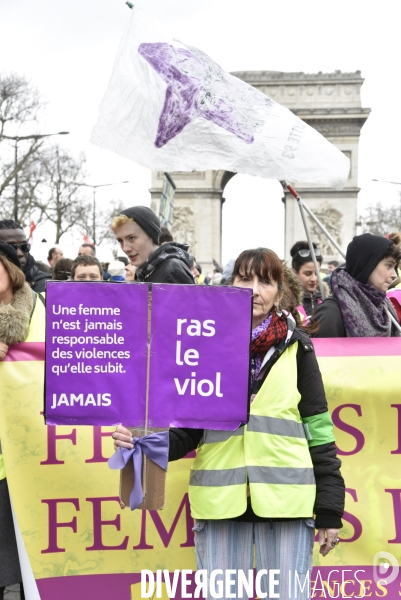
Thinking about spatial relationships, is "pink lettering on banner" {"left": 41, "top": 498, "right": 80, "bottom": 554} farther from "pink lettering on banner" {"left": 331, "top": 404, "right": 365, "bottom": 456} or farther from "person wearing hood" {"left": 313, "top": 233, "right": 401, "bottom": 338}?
"person wearing hood" {"left": 313, "top": 233, "right": 401, "bottom": 338}

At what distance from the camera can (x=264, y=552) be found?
3.21 m

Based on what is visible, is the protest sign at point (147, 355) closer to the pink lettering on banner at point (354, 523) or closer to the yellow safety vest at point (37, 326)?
the yellow safety vest at point (37, 326)

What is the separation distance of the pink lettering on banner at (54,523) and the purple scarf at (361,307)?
1.73m

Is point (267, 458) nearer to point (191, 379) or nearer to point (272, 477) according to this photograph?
point (272, 477)

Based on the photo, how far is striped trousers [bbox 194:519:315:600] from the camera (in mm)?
3170

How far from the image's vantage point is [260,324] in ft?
11.2

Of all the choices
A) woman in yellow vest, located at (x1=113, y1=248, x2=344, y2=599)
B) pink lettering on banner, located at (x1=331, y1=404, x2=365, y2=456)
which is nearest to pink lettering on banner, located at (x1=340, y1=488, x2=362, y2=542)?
pink lettering on banner, located at (x1=331, y1=404, x2=365, y2=456)

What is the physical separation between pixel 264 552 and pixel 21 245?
3475mm

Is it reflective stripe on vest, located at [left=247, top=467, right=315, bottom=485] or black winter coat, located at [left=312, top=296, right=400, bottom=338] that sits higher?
black winter coat, located at [left=312, top=296, right=400, bottom=338]

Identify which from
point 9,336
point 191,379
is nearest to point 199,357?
point 191,379

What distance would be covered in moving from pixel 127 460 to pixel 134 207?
196cm

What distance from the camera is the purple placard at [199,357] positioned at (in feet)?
10.2

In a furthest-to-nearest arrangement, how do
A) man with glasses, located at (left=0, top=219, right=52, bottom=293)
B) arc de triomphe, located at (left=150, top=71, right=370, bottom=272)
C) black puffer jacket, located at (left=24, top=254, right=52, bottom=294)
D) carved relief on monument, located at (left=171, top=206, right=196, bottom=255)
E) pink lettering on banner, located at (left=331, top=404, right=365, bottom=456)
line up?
carved relief on monument, located at (left=171, top=206, right=196, bottom=255) → arc de triomphe, located at (left=150, top=71, right=370, bottom=272) → black puffer jacket, located at (left=24, top=254, right=52, bottom=294) → man with glasses, located at (left=0, top=219, right=52, bottom=293) → pink lettering on banner, located at (left=331, top=404, right=365, bottom=456)

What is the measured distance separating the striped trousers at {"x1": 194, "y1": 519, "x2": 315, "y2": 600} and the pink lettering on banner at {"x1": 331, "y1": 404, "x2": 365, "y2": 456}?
1.07 m
